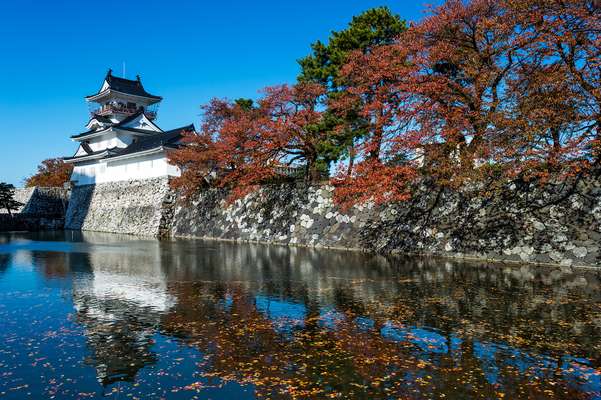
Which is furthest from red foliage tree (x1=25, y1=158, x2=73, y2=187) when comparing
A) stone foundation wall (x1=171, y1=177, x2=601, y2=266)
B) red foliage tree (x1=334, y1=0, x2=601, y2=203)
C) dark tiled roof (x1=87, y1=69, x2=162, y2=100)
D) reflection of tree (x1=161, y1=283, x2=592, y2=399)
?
reflection of tree (x1=161, y1=283, x2=592, y2=399)

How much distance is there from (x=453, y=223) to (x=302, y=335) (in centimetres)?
995

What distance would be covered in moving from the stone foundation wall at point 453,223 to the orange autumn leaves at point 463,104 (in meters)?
0.65

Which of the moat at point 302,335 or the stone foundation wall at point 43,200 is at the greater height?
the stone foundation wall at point 43,200

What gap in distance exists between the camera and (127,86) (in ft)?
141

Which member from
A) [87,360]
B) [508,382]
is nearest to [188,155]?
[87,360]

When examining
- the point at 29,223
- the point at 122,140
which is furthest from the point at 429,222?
the point at 29,223

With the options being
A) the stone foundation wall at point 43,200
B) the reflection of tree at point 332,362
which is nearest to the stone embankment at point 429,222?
the reflection of tree at point 332,362

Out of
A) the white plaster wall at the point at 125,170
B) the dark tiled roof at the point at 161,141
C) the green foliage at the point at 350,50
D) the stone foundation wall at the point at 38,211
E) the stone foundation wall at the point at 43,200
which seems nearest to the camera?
the green foliage at the point at 350,50

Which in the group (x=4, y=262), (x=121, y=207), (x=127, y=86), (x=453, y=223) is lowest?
(x=4, y=262)

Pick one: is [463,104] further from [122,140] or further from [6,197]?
[6,197]

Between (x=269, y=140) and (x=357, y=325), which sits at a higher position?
(x=269, y=140)

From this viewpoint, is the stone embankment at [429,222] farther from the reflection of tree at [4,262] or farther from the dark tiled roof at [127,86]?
the dark tiled roof at [127,86]

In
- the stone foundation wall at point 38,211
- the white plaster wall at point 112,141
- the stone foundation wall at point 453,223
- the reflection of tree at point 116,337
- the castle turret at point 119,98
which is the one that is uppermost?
the castle turret at point 119,98

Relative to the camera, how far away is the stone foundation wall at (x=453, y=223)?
1210cm
